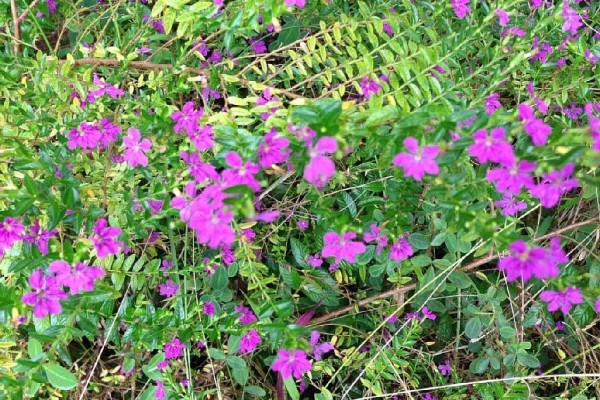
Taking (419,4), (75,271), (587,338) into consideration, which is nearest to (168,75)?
(75,271)

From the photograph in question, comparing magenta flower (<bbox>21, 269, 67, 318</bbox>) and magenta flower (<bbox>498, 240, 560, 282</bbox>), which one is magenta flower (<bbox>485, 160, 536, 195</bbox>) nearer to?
magenta flower (<bbox>498, 240, 560, 282</bbox>)

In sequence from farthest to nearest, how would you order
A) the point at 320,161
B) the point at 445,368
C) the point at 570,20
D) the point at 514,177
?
the point at 445,368, the point at 570,20, the point at 514,177, the point at 320,161

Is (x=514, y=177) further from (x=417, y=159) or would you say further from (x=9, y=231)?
(x=9, y=231)

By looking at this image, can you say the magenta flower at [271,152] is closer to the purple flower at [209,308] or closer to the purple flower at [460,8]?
A: the purple flower at [209,308]

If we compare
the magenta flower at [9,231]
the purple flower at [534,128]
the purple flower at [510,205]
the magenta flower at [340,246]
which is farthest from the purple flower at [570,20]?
the magenta flower at [9,231]

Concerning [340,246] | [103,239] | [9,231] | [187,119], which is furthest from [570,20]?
[9,231]

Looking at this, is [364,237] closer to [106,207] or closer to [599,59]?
[106,207]
